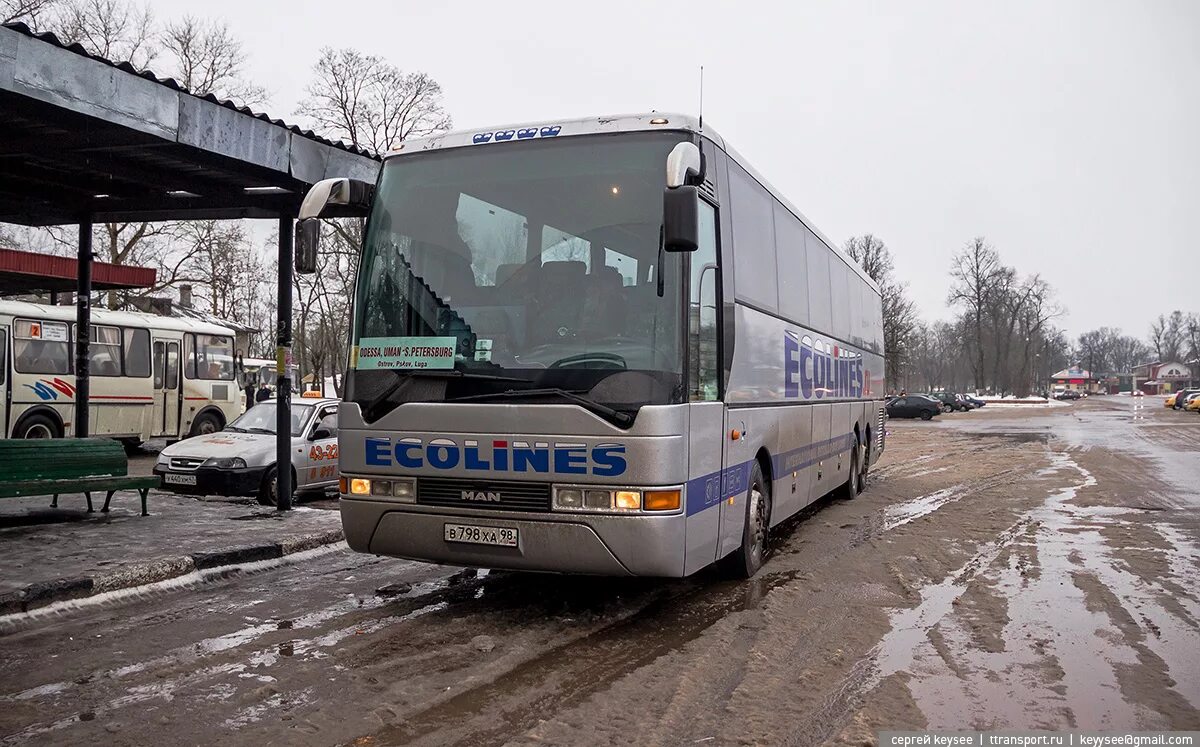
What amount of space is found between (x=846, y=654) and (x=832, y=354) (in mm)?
6440

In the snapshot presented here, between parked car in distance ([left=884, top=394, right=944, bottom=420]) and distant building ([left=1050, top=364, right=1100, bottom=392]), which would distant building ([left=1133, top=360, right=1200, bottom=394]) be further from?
parked car in distance ([left=884, top=394, right=944, bottom=420])

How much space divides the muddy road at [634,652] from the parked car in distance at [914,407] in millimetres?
42875

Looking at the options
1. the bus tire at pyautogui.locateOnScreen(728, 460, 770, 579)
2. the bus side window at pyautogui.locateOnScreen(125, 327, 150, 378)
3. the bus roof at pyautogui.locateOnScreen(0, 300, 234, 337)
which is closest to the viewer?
the bus tire at pyautogui.locateOnScreen(728, 460, 770, 579)

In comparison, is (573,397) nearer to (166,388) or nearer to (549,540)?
(549,540)

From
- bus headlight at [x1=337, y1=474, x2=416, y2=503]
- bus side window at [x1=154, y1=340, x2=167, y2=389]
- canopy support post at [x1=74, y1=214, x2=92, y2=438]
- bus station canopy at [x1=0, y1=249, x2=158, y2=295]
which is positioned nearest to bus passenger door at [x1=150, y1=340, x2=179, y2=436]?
A: bus side window at [x1=154, y1=340, x2=167, y2=389]

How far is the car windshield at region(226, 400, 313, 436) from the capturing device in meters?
13.3

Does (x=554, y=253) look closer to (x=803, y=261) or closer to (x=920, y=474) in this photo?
(x=803, y=261)

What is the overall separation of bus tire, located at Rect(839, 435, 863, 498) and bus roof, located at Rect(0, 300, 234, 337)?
1580cm

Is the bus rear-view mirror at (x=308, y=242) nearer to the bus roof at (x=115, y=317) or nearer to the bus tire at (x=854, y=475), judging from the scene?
the bus tire at (x=854, y=475)

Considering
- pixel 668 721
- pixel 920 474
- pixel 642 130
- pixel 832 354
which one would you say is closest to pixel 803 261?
pixel 832 354

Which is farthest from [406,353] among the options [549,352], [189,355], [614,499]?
[189,355]

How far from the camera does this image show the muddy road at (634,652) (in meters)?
4.41

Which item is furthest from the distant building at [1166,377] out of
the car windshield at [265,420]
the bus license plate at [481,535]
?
the bus license plate at [481,535]

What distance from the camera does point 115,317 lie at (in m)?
20.0
